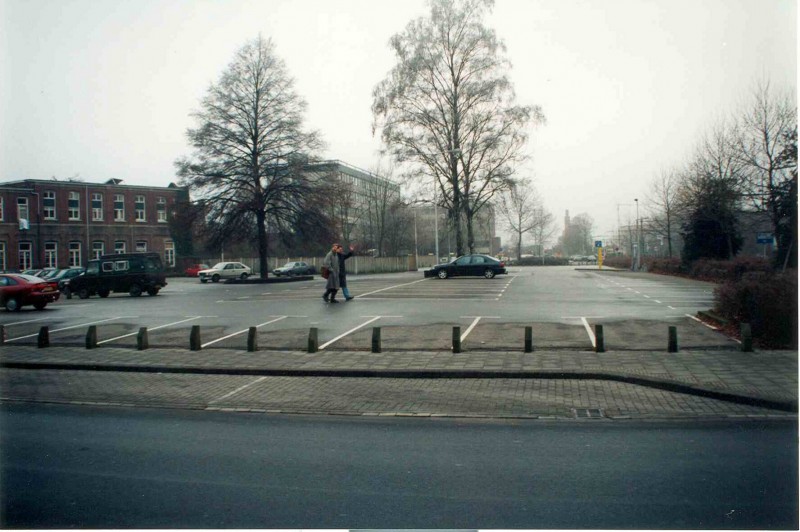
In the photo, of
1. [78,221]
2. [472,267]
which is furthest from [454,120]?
[78,221]

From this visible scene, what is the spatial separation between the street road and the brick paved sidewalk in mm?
1915

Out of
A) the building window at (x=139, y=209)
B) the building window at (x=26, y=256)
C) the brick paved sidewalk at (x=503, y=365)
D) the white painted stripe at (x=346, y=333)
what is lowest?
the brick paved sidewalk at (x=503, y=365)

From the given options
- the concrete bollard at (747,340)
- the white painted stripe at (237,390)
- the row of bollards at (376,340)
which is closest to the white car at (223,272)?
the row of bollards at (376,340)

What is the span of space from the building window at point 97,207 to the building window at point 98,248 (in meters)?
1.37

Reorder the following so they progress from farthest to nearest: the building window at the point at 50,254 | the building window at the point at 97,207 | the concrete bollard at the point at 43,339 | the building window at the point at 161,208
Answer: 1. the building window at the point at 161,208
2. the building window at the point at 97,207
3. the building window at the point at 50,254
4. the concrete bollard at the point at 43,339

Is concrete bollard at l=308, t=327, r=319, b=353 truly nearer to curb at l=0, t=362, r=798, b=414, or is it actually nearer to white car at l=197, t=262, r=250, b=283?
curb at l=0, t=362, r=798, b=414

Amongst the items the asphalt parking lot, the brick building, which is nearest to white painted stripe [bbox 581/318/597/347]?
the asphalt parking lot

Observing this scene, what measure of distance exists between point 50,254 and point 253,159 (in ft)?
66.5

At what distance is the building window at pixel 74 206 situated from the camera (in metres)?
19.2

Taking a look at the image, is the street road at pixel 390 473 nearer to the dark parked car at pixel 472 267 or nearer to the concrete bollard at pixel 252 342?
the concrete bollard at pixel 252 342

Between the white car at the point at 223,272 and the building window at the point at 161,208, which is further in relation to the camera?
the white car at the point at 223,272

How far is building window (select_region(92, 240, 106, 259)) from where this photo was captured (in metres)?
25.7

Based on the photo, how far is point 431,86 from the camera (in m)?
39.3

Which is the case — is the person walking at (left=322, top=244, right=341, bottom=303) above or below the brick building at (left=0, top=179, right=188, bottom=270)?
below
